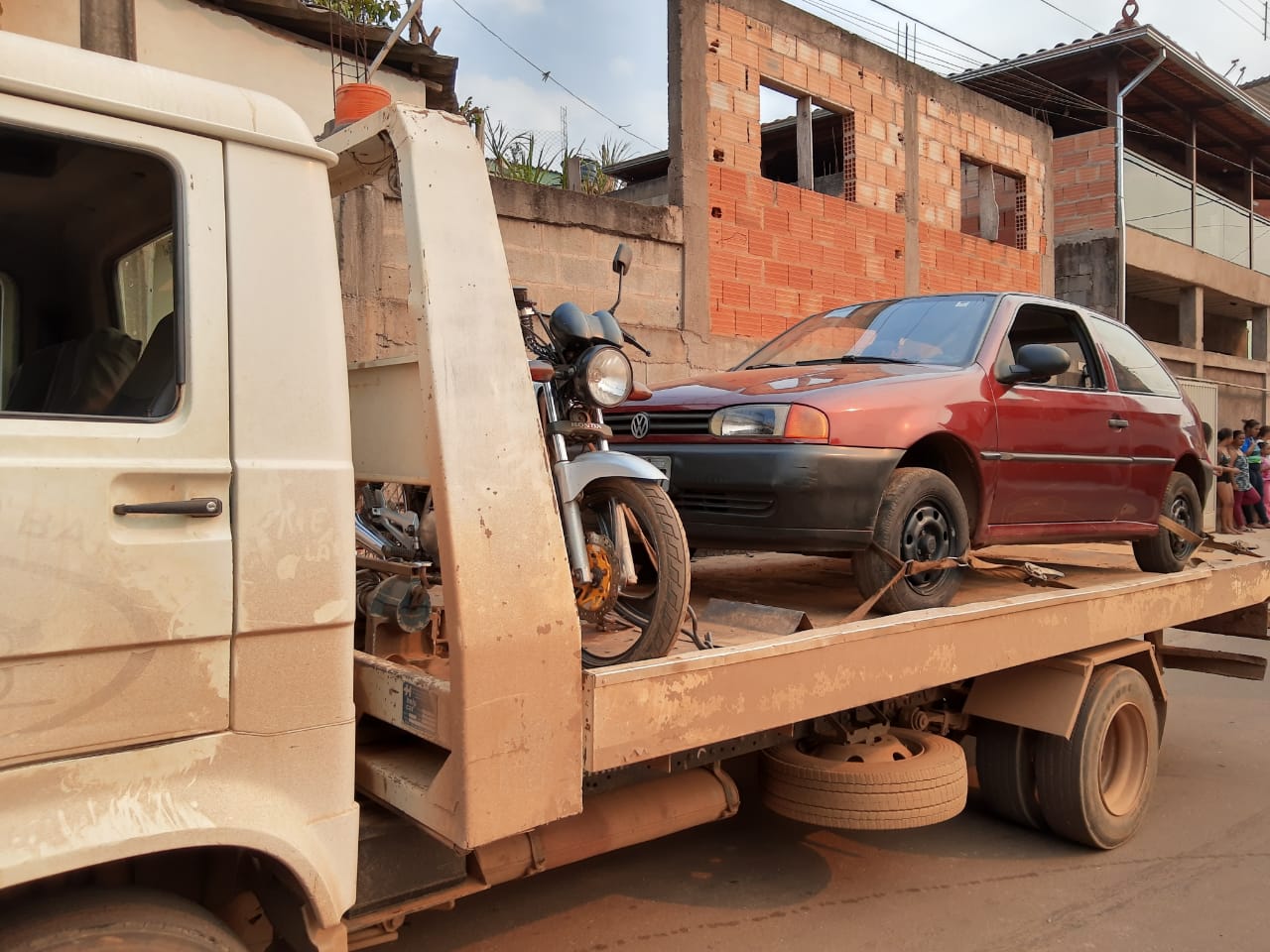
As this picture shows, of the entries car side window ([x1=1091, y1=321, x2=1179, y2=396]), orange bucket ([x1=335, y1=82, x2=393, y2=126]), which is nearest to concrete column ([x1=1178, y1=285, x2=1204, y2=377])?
car side window ([x1=1091, y1=321, x2=1179, y2=396])

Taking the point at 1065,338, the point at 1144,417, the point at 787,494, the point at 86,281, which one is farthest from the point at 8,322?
the point at 1144,417

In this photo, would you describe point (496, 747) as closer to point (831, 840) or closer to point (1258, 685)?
point (831, 840)

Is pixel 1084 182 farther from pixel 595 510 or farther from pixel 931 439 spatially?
pixel 595 510

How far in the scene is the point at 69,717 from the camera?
68.9 inches

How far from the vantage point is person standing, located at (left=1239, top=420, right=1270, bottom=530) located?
50.4 feet

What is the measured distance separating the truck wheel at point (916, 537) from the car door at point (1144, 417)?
1441 millimetres

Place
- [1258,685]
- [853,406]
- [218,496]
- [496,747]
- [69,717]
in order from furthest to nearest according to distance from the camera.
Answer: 1. [1258,685]
2. [853,406]
3. [496,747]
4. [218,496]
5. [69,717]

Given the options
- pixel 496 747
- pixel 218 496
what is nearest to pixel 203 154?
pixel 218 496

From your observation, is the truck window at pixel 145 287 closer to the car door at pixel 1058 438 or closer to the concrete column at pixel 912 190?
the car door at pixel 1058 438

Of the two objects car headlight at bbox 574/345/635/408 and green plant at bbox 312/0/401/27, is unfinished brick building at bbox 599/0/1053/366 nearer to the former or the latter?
green plant at bbox 312/0/401/27

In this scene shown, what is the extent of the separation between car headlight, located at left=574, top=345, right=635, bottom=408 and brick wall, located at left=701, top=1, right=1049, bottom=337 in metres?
6.86

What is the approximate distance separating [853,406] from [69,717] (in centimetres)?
272

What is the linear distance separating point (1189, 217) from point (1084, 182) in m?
3.33

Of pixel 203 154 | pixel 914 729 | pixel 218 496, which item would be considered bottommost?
pixel 914 729
